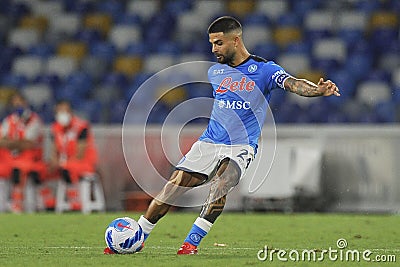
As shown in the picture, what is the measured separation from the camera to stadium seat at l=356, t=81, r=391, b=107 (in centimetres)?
2136

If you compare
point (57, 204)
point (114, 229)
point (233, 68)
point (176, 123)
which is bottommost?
point (57, 204)

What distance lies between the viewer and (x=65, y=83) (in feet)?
78.7

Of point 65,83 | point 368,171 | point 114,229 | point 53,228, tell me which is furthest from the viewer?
point 65,83

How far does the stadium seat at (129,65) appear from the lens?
2417cm

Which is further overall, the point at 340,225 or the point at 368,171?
the point at 368,171

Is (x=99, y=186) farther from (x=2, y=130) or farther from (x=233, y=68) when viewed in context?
(x=233, y=68)

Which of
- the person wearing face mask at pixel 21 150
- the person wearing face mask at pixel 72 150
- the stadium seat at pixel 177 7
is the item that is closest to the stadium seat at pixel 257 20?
the stadium seat at pixel 177 7

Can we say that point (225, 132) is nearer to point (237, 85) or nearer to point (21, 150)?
point (237, 85)

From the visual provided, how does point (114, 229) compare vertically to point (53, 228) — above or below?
above

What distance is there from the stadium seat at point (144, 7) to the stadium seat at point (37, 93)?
11.4 feet

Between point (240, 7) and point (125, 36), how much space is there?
120 inches

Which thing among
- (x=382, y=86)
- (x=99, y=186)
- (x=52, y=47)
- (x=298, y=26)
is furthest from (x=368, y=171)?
(x=52, y=47)

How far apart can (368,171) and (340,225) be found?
4468 millimetres

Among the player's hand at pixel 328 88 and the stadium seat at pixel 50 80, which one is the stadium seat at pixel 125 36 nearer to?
the stadium seat at pixel 50 80
